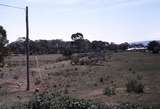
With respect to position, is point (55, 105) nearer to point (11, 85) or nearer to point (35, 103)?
point (35, 103)

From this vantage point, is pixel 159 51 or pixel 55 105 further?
pixel 159 51

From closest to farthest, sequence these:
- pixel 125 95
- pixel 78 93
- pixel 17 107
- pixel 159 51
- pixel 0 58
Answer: pixel 17 107, pixel 125 95, pixel 78 93, pixel 0 58, pixel 159 51

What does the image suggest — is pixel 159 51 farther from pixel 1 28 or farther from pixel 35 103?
pixel 35 103

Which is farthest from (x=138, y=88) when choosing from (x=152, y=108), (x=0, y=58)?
(x=0, y=58)

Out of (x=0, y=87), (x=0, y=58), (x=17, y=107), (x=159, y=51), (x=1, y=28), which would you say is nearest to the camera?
(x=17, y=107)

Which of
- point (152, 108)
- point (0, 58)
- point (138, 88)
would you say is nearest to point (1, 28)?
point (0, 58)

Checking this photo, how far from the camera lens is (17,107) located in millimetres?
14062

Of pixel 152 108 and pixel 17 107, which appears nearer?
pixel 152 108

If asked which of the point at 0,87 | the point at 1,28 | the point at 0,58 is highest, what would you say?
the point at 1,28

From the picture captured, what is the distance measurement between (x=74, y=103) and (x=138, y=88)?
8705mm

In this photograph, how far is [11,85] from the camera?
28.4 metres

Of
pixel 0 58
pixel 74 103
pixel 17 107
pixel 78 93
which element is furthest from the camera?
pixel 0 58

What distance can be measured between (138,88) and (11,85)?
460 inches

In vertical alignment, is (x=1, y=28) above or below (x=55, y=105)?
above
